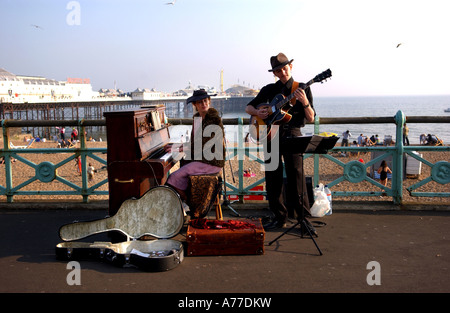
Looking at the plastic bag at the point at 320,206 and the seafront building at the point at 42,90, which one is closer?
the plastic bag at the point at 320,206

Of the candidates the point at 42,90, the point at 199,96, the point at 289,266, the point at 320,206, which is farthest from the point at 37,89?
the point at 289,266

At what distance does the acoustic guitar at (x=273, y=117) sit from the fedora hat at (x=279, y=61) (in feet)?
1.14

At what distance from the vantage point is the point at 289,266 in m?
4.14

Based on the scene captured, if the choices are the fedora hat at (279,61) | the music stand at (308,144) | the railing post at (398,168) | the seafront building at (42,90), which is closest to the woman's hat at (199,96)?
→ the fedora hat at (279,61)

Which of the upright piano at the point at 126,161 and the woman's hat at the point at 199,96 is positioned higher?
the woman's hat at the point at 199,96

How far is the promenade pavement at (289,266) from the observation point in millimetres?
3666

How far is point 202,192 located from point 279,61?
191 centimetres

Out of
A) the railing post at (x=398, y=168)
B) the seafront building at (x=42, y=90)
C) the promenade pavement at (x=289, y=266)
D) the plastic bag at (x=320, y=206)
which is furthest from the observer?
the seafront building at (x=42, y=90)

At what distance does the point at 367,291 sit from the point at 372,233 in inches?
69.1

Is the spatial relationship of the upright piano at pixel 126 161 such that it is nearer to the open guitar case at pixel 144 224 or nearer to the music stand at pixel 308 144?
the open guitar case at pixel 144 224

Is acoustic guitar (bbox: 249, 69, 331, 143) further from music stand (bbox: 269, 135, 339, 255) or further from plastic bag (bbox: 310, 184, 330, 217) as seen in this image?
plastic bag (bbox: 310, 184, 330, 217)

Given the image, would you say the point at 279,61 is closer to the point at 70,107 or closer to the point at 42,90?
the point at 70,107

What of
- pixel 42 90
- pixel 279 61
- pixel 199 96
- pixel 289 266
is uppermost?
pixel 42 90

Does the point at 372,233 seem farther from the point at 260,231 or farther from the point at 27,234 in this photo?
the point at 27,234
